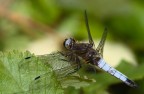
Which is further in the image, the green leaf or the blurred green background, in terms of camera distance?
the blurred green background

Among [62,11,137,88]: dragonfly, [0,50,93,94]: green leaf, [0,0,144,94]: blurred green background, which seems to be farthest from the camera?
[0,0,144,94]: blurred green background

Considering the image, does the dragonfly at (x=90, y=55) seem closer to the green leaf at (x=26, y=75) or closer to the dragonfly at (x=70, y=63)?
the dragonfly at (x=70, y=63)

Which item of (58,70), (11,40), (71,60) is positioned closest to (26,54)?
(58,70)

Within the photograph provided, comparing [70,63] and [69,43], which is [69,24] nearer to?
[69,43]

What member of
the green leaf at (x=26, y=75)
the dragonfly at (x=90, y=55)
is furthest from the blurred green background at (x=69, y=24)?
the green leaf at (x=26, y=75)

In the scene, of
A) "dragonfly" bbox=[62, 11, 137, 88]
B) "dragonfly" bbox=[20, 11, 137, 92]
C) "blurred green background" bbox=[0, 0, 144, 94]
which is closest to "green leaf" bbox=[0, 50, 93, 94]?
"dragonfly" bbox=[20, 11, 137, 92]

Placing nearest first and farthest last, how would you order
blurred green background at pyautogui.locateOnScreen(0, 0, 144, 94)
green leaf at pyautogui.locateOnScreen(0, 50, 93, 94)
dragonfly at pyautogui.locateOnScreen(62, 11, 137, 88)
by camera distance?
green leaf at pyautogui.locateOnScreen(0, 50, 93, 94) < dragonfly at pyautogui.locateOnScreen(62, 11, 137, 88) < blurred green background at pyautogui.locateOnScreen(0, 0, 144, 94)

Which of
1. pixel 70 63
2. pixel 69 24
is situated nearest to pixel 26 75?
pixel 70 63

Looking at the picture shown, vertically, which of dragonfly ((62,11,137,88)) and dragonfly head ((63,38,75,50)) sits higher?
dragonfly head ((63,38,75,50))

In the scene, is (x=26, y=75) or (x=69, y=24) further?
(x=69, y=24)

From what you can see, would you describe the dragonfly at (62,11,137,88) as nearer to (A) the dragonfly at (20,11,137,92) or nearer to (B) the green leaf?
(A) the dragonfly at (20,11,137,92)
